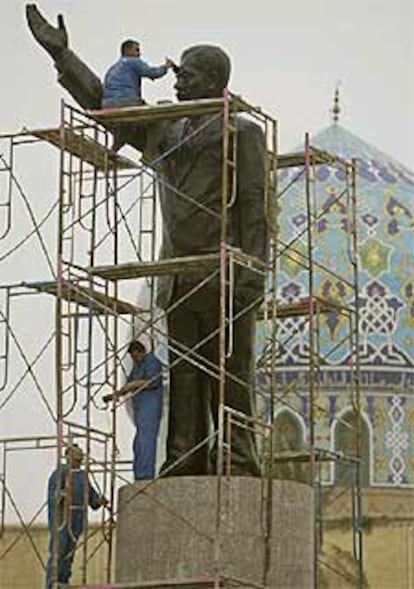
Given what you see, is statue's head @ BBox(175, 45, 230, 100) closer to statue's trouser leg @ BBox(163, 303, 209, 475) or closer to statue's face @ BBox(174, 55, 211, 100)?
statue's face @ BBox(174, 55, 211, 100)

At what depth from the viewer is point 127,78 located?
416 inches

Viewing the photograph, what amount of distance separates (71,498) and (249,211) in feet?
→ 5.22

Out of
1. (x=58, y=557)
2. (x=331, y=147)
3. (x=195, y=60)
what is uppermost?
(x=331, y=147)

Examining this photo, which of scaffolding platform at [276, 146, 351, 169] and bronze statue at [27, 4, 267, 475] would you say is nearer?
Result: bronze statue at [27, 4, 267, 475]

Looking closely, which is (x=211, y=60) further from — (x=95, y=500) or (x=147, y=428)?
(x=95, y=500)

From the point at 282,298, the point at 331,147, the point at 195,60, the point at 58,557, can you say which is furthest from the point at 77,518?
the point at 331,147

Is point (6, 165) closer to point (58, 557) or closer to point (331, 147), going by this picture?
point (58, 557)

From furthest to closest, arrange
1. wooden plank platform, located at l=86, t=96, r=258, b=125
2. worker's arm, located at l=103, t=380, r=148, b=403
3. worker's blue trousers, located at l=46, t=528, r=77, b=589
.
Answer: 1. worker's blue trousers, located at l=46, t=528, r=77, b=589
2. worker's arm, located at l=103, t=380, r=148, b=403
3. wooden plank platform, located at l=86, t=96, r=258, b=125

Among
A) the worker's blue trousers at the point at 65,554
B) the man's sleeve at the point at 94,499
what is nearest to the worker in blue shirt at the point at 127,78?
the man's sleeve at the point at 94,499

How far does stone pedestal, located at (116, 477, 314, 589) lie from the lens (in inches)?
378

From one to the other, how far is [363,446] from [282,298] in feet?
4.97

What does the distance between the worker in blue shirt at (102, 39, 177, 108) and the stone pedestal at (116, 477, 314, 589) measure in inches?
71.1

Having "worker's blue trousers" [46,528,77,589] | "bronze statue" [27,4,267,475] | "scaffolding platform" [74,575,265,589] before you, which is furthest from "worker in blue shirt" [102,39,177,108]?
"scaffolding platform" [74,575,265,589]

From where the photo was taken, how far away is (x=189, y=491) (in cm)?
968
